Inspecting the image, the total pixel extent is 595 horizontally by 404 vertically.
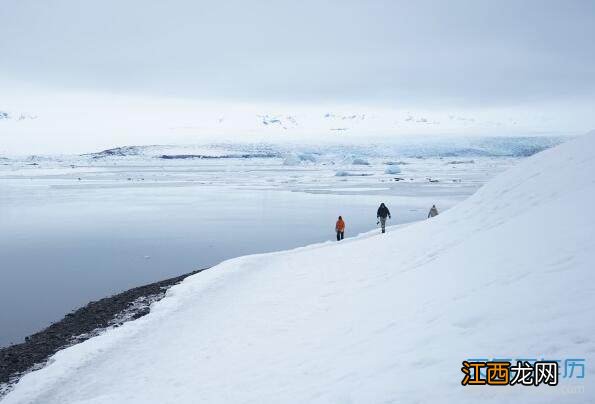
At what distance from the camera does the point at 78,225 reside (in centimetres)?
2575

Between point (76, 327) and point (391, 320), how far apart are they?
788cm

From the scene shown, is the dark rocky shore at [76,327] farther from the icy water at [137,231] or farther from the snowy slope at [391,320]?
the icy water at [137,231]

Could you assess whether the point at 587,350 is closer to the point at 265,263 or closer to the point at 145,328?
the point at 145,328

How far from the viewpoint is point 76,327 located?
36.5 feet

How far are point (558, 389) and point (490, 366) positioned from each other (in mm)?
646

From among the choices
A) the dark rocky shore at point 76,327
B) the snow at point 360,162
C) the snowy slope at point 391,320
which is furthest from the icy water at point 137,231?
the snow at point 360,162

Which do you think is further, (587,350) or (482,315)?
(482,315)

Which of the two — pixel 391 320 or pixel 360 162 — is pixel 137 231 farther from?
pixel 360 162

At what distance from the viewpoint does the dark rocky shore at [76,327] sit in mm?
9164

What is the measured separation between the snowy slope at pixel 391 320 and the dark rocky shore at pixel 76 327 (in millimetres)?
474

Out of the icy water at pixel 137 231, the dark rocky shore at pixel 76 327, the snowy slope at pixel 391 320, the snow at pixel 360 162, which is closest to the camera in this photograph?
the snowy slope at pixel 391 320

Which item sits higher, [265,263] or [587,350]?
[587,350]

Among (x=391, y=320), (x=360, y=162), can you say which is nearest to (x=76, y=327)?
(x=391, y=320)

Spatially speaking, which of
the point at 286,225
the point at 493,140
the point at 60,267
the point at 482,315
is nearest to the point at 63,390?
the point at 482,315
